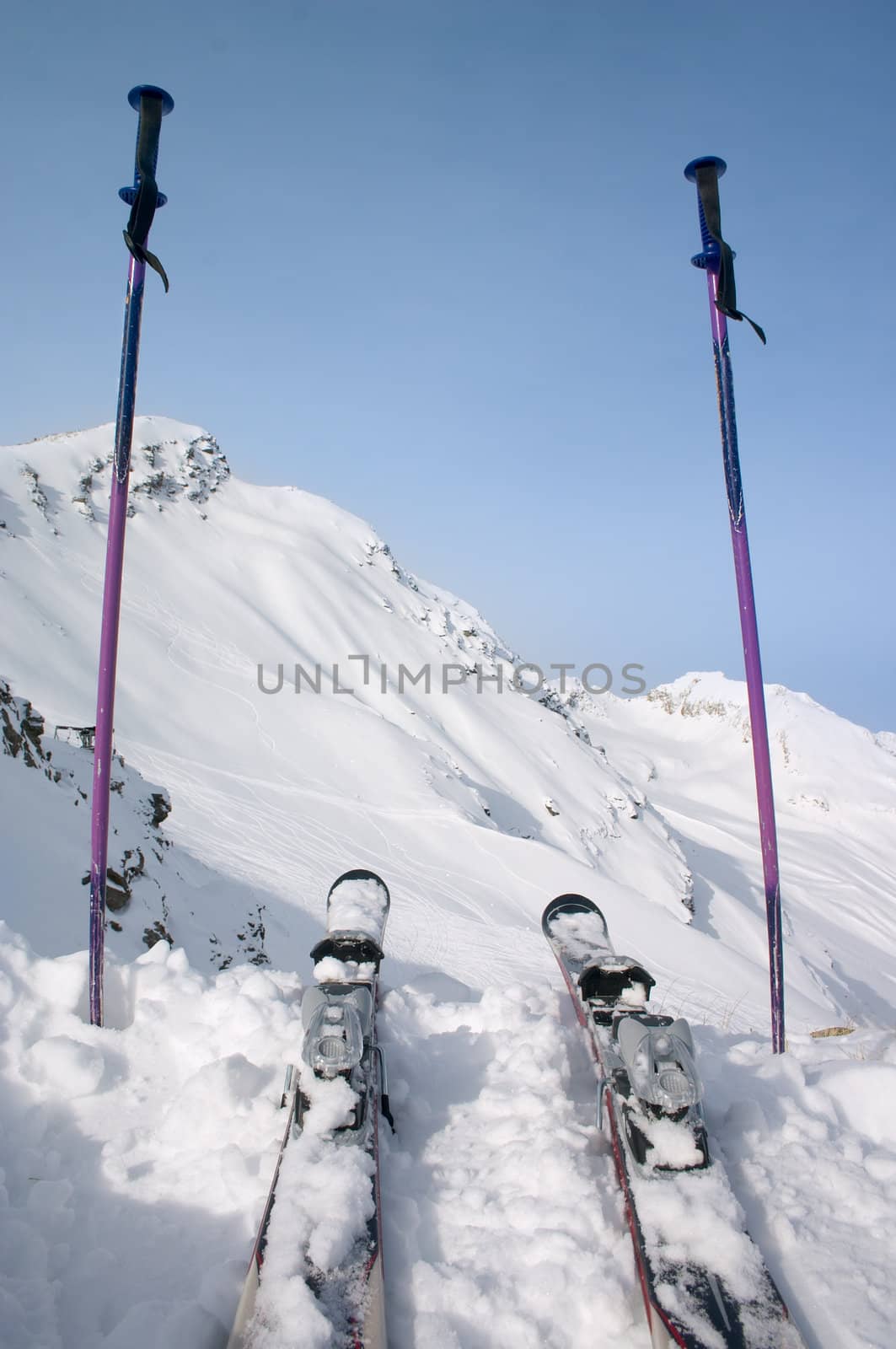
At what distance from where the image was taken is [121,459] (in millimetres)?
3537

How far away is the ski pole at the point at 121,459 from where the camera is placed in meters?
3.28

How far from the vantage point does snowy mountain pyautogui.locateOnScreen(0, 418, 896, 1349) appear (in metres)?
2.16

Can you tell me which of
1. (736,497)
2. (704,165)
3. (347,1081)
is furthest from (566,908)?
(704,165)

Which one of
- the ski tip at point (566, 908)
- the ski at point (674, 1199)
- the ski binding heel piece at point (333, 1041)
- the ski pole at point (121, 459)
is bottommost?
the ski at point (674, 1199)

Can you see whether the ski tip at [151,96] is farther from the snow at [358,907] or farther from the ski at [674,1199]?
the ski at [674,1199]

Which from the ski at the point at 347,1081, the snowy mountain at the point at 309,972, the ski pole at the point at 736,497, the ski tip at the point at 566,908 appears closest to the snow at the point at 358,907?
the ski at the point at 347,1081

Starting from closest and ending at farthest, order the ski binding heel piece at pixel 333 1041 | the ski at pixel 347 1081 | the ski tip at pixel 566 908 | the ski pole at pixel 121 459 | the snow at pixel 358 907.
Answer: the ski at pixel 347 1081
the ski binding heel piece at pixel 333 1041
the ski pole at pixel 121 459
the snow at pixel 358 907
the ski tip at pixel 566 908

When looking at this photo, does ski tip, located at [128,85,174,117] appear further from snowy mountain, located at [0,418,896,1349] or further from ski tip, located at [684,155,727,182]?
snowy mountain, located at [0,418,896,1349]

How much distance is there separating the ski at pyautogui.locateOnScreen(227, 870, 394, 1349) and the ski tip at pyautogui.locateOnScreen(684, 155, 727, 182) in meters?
4.23

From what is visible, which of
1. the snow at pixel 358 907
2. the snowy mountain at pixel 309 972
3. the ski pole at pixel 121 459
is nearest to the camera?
the snowy mountain at pixel 309 972

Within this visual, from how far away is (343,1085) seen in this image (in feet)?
8.43

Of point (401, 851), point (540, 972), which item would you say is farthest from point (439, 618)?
point (540, 972)

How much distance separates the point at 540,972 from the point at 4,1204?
10.0 meters

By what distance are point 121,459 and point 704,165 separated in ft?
11.0
